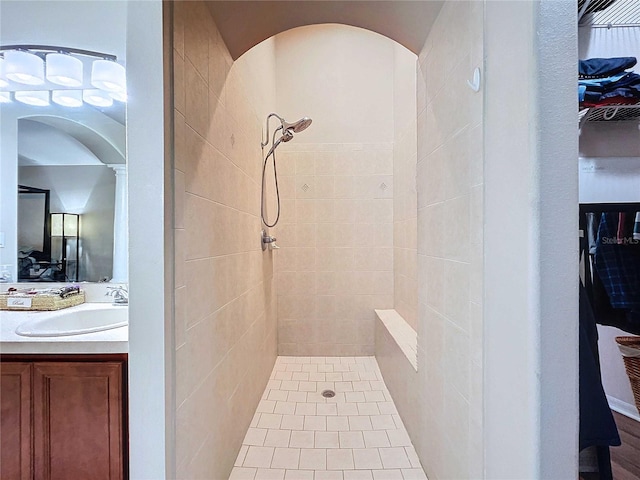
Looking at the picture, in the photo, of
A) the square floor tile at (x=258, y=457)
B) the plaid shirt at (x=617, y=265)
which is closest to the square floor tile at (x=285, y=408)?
the square floor tile at (x=258, y=457)

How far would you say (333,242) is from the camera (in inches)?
123

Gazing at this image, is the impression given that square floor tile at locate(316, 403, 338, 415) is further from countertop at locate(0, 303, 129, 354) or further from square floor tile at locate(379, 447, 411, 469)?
countertop at locate(0, 303, 129, 354)

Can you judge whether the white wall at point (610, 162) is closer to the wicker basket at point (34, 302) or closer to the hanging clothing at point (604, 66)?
the hanging clothing at point (604, 66)

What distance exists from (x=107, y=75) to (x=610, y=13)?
2.71 m

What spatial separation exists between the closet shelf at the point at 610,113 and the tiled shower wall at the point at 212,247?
5.81 ft

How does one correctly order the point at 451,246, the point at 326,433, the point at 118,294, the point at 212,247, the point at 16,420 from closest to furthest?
the point at 16,420 < the point at 451,246 < the point at 212,247 < the point at 118,294 < the point at 326,433

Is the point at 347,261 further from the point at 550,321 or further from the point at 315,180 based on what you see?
the point at 550,321

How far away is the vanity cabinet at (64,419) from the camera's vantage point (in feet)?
3.76

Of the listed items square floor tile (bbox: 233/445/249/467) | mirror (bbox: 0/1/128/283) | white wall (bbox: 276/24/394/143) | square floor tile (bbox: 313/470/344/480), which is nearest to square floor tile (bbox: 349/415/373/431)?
square floor tile (bbox: 313/470/344/480)

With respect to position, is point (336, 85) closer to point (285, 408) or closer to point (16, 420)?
point (285, 408)

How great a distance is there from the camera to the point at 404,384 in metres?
1.94

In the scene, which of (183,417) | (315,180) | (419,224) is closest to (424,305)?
(419,224)

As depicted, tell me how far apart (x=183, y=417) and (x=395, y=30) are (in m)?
1.94

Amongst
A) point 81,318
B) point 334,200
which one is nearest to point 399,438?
point 81,318
